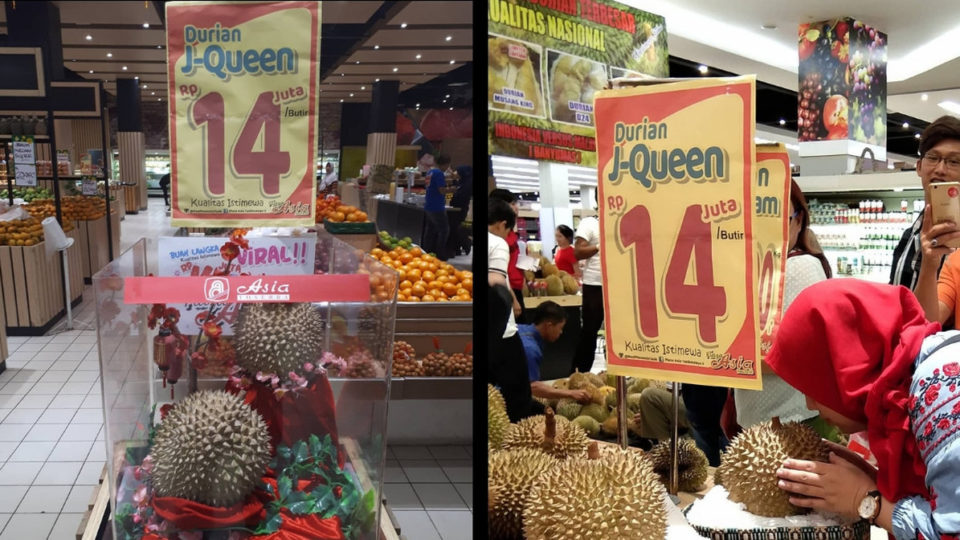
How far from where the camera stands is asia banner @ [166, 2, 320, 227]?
1504mm

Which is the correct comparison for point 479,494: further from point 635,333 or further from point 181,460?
point 181,460

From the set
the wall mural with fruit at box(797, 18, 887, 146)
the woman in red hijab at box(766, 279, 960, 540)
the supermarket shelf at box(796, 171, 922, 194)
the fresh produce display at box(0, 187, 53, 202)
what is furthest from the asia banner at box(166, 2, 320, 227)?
the supermarket shelf at box(796, 171, 922, 194)

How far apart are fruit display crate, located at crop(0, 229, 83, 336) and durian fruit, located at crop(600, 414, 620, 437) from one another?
1309 mm

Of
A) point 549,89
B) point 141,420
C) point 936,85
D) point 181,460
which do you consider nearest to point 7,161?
point 141,420

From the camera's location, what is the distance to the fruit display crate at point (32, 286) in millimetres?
1931

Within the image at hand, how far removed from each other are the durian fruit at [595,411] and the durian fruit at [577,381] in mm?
52

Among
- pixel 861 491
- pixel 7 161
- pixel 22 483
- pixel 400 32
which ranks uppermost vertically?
pixel 400 32

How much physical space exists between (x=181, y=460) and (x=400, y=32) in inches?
48.1

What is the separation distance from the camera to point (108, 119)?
178 centimetres

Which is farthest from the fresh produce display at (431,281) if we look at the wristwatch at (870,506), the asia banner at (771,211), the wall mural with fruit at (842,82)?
the wall mural with fruit at (842,82)

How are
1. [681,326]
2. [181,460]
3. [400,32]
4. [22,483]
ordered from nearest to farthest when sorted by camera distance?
[681,326] → [181,460] → [400,32] → [22,483]

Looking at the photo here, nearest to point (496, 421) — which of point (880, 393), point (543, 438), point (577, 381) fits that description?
point (543, 438)

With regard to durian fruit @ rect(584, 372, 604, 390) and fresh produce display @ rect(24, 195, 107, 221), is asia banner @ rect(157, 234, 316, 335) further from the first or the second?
durian fruit @ rect(584, 372, 604, 390)

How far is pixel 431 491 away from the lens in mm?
3281
